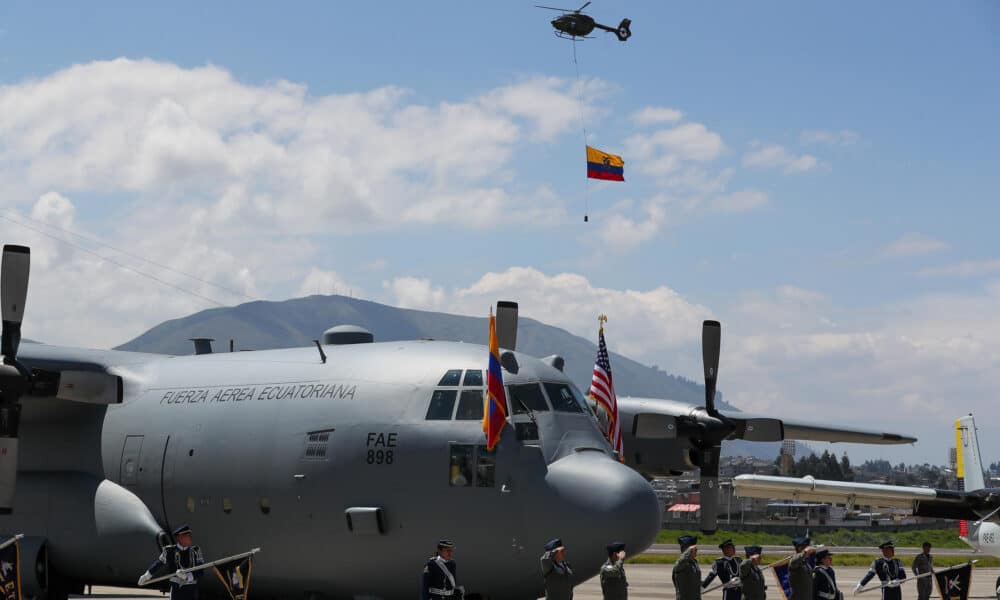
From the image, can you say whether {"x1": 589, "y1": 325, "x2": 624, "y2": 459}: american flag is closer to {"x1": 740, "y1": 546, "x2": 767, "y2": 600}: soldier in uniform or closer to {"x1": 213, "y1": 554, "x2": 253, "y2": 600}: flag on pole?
{"x1": 740, "y1": 546, "x2": 767, "y2": 600}: soldier in uniform

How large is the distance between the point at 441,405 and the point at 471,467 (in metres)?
1.00

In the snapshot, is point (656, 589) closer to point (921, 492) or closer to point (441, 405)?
point (921, 492)

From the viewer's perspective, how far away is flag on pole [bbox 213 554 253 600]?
16.6 metres

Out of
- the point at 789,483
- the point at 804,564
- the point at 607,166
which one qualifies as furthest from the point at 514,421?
the point at 789,483

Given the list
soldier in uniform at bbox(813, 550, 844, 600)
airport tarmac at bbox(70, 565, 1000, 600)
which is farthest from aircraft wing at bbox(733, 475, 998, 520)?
soldier in uniform at bbox(813, 550, 844, 600)

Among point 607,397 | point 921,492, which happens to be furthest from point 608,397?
point 921,492

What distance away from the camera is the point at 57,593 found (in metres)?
19.6

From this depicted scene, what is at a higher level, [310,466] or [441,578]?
[310,466]

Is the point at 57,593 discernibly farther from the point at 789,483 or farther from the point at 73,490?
the point at 789,483

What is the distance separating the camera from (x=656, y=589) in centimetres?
2809

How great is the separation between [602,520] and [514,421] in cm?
181

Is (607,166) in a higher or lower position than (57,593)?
higher

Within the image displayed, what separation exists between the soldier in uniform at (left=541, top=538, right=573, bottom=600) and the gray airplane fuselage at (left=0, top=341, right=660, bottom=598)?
0.43m

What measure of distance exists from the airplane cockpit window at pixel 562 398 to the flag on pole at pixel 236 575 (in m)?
4.69
